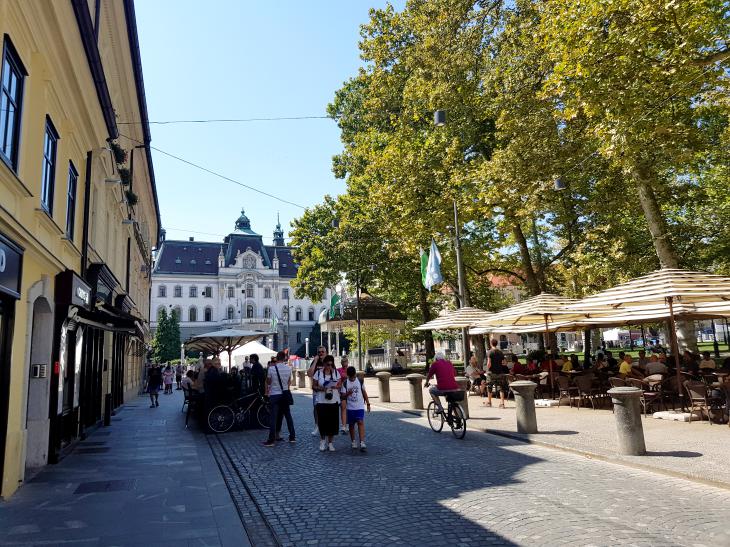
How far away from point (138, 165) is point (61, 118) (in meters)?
14.9

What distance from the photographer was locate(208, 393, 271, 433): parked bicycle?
46.1 ft

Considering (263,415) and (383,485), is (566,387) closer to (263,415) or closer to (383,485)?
(263,415)

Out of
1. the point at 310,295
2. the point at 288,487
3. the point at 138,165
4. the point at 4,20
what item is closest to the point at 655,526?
the point at 288,487

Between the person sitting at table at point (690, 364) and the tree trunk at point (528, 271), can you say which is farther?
the tree trunk at point (528, 271)

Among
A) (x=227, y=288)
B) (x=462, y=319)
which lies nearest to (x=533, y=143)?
(x=462, y=319)

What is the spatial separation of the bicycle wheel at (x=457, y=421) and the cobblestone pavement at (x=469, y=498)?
1.00 meters

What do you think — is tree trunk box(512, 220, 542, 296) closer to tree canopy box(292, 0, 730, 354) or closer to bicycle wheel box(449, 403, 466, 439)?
tree canopy box(292, 0, 730, 354)

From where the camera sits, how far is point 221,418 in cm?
1409

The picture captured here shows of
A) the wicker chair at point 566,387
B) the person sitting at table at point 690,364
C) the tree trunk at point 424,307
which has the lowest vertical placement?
the wicker chair at point 566,387

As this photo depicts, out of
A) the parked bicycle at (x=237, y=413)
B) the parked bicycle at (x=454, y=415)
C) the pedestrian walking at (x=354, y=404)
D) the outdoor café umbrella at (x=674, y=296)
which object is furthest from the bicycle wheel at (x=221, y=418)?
the outdoor café umbrella at (x=674, y=296)

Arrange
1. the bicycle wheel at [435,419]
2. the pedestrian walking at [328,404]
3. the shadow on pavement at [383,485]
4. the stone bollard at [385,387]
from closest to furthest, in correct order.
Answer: the shadow on pavement at [383,485] < the pedestrian walking at [328,404] < the bicycle wheel at [435,419] < the stone bollard at [385,387]

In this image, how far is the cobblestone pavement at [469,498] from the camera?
5.32 meters

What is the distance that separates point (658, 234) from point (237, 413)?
15014mm

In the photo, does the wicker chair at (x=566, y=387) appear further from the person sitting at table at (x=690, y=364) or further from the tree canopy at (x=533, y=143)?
the tree canopy at (x=533, y=143)
